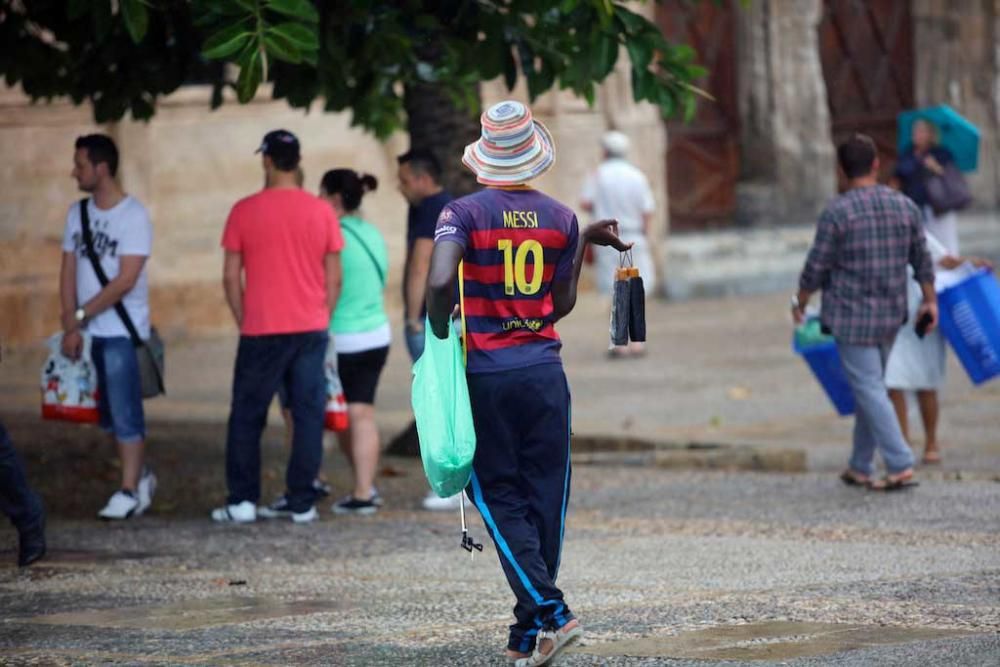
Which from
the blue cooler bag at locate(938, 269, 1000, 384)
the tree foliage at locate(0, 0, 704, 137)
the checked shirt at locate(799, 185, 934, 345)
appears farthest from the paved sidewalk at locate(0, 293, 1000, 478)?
the tree foliage at locate(0, 0, 704, 137)

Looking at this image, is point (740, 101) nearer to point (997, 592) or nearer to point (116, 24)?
point (116, 24)

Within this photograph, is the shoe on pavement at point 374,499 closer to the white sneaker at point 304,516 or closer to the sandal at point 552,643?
the white sneaker at point 304,516

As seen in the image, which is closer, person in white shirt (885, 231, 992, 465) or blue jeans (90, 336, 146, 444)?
blue jeans (90, 336, 146, 444)

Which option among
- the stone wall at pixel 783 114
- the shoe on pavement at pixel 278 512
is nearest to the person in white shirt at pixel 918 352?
the shoe on pavement at pixel 278 512

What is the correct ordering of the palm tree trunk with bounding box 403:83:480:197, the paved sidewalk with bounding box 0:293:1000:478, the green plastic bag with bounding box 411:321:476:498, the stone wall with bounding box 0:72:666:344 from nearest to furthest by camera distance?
the green plastic bag with bounding box 411:321:476:498 → the palm tree trunk with bounding box 403:83:480:197 → the paved sidewalk with bounding box 0:293:1000:478 → the stone wall with bounding box 0:72:666:344

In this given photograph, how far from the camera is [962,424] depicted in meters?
12.7

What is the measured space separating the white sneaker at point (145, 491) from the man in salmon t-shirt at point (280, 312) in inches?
16.7

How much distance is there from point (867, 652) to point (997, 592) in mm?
1289

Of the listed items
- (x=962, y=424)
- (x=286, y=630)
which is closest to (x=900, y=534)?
(x=286, y=630)

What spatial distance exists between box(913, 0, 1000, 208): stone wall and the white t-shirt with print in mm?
17195

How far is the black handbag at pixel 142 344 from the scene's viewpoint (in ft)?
31.3

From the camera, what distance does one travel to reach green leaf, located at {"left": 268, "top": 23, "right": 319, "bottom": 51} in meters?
7.58

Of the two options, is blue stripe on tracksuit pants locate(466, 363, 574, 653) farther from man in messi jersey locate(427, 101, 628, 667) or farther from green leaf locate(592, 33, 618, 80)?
green leaf locate(592, 33, 618, 80)

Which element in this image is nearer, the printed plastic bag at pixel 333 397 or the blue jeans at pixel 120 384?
the blue jeans at pixel 120 384
